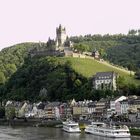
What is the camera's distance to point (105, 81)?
344ft

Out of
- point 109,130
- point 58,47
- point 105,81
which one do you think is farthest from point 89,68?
point 109,130

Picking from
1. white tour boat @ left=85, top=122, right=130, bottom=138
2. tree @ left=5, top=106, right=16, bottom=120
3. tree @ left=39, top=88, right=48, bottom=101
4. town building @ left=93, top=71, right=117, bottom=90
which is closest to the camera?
white tour boat @ left=85, top=122, right=130, bottom=138

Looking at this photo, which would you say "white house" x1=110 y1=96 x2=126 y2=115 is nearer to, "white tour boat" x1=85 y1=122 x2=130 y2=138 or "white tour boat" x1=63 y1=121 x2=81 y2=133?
"white tour boat" x1=63 y1=121 x2=81 y2=133

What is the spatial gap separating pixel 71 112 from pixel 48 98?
13.8 metres

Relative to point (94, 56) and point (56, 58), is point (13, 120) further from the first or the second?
point (94, 56)

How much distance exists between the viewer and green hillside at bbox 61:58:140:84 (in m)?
111

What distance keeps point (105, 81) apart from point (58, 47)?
34563mm

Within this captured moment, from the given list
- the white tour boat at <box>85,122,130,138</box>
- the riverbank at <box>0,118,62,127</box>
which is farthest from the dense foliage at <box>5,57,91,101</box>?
the white tour boat at <box>85,122,130,138</box>

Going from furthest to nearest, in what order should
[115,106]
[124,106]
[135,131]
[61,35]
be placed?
[61,35]
[115,106]
[124,106]
[135,131]

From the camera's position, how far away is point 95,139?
200 feet

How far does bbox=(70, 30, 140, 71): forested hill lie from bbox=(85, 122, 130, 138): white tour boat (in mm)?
57724

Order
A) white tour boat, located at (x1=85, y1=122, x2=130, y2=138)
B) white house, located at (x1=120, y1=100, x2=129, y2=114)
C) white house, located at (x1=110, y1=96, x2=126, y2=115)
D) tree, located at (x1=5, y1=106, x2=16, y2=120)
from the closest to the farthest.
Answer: white tour boat, located at (x1=85, y1=122, x2=130, y2=138) < white house, located at (x1=120, y1=100, x2=129, y2=114) < white house, located at (x1=110, y1=96, x2=126, y2=115) < tree, located at (x1=5, y1=106, x2=16, y2=120)

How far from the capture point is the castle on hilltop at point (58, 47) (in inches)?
5133

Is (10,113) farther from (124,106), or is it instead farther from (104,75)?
(124,106)
